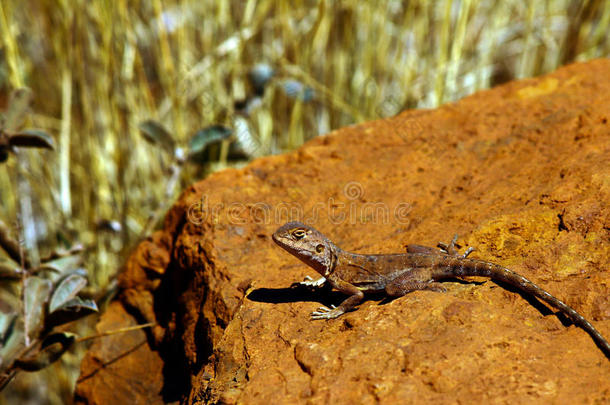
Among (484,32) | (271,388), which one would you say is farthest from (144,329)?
(484,32)

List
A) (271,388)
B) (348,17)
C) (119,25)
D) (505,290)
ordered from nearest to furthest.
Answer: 1. (271,388)
2. (505,290)
3. (119,25)
4. (348,17)

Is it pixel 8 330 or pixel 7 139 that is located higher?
pixel 7 139

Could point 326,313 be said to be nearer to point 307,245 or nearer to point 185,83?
point 307,245

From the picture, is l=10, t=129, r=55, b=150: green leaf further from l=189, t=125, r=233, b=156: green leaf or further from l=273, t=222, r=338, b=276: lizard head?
l=273, t=222, r=338, b=276: lizard head

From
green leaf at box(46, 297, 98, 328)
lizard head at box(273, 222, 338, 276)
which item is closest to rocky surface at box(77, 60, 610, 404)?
lizard head at box(273, 222, 338, 276)

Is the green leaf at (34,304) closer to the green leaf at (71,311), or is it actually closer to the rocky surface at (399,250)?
the green leaf at (71,311)

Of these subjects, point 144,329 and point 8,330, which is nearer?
point 8,330

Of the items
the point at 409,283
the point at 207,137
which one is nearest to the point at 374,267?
the point at 409,283

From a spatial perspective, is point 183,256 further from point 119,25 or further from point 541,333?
point 119,25
